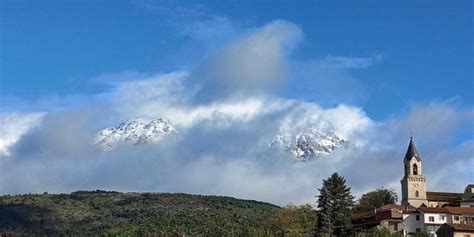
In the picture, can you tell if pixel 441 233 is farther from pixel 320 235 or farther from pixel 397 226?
pixel 320 235

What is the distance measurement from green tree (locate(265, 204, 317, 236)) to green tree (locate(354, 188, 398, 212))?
24.8 m

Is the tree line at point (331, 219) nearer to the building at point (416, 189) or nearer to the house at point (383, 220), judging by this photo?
the house at point (383, 220)

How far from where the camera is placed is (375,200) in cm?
15188

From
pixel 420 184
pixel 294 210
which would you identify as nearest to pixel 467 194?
pixel 420 184

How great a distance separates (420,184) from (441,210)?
20.1 meters

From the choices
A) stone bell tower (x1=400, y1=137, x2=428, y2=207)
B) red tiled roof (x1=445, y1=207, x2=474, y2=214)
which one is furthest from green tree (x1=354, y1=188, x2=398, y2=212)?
red tiled roof (x1=445, y1=207, x2=474, y2=214)

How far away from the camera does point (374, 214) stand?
129 meters

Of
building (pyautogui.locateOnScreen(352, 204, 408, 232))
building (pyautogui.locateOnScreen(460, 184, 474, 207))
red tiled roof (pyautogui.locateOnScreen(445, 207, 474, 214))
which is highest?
building (pyautogui.locateOnScreen(460, 184, 474, 207))

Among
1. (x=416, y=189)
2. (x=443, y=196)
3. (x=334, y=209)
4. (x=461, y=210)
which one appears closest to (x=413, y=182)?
(x=416, y=189)

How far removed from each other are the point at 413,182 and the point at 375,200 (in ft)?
30.1

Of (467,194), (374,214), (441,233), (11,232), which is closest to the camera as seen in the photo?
(441,233)

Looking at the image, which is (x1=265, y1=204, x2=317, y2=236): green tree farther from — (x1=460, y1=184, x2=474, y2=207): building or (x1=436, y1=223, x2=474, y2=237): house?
(x1=460, y1=184, x2=474, y2=207): building

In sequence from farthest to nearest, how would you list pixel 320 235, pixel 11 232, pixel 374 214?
pixel 11 232
pixel 374 214
pixel 320 235

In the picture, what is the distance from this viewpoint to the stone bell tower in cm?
14562
